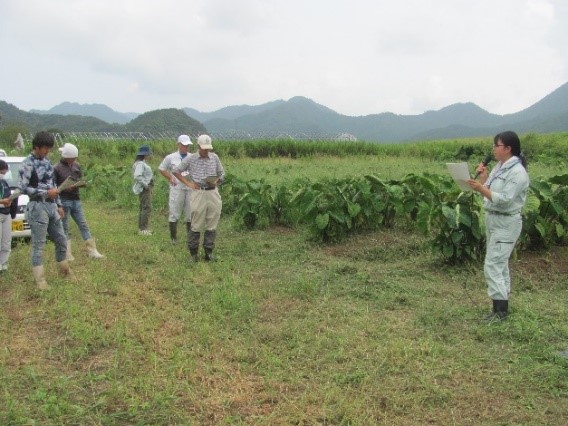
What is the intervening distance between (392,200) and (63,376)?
18.8 feet

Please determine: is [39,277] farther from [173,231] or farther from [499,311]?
[499,311]

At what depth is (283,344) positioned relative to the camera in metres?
4.76

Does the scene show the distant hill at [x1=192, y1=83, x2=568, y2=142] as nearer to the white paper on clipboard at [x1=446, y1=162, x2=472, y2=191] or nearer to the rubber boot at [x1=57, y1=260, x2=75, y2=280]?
the rubber boot at [x1=57, y1=260, x2=75, y2=280]

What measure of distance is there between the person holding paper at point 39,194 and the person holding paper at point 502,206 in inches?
174

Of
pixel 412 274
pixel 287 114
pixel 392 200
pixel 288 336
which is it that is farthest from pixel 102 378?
pixel 287 114

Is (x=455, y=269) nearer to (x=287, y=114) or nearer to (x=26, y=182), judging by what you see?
(x=26, y=182)

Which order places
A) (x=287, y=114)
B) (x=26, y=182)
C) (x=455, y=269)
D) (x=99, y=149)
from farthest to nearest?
(x=287, y=114) < (x=99, y=149) < (x=455, y=269) < (x=26, y=182)

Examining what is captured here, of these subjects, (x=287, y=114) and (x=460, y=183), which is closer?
(x=460, y=183)

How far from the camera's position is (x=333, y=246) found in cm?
849

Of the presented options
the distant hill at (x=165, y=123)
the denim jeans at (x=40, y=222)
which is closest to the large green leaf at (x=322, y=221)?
the denim jeans at (x=40, y=222)

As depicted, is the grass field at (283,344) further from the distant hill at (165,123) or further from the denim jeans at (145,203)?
the distant hill at (165,123)

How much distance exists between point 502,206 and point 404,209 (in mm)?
3360

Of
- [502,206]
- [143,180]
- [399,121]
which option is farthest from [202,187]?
[399,121]

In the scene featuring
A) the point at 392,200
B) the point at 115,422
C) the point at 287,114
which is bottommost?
the point at 115,422
